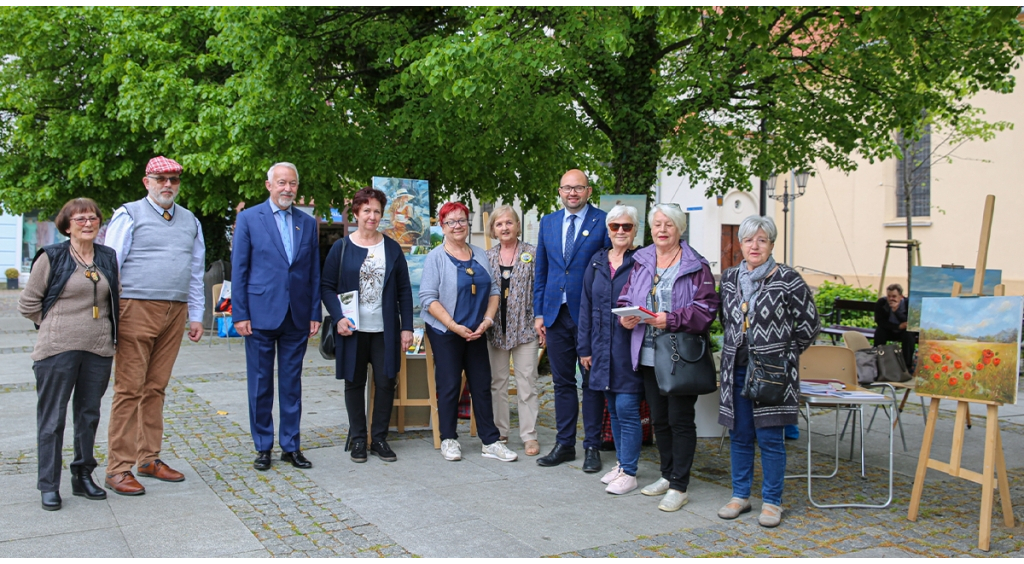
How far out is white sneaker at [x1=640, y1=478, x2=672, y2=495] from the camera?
536 centimetres

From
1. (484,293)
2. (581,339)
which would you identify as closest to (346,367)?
(484,293)

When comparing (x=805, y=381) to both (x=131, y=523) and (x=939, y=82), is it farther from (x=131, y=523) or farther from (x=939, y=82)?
(x=939, y=82)

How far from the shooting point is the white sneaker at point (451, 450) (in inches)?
247

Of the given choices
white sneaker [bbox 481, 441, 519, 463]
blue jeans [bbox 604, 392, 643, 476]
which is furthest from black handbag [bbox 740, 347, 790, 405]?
white sneaker [bbox 481, 441, 519, 463]

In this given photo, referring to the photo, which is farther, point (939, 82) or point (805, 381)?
point (939, 82)

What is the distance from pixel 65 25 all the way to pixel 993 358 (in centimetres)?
1507

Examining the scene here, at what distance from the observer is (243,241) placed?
5.83 metres

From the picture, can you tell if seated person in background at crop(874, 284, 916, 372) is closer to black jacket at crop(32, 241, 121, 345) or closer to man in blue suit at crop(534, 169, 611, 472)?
man in blue suit at crop(534, 169, 611, 472)

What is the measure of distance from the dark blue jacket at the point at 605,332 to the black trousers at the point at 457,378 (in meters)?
1.00

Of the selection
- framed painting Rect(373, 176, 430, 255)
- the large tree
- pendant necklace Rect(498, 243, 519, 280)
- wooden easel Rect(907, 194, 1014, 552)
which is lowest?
wooden easel Rect(907, 194, 1014, 552)

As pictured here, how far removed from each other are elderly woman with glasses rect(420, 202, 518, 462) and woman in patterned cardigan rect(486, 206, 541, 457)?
0.12 metres

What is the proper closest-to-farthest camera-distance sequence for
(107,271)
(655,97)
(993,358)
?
(993,358) < (107,271) < (655,97)

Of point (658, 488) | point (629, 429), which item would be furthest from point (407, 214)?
point (658, 488)

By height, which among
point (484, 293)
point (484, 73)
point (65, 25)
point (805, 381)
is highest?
point (65, 25)
